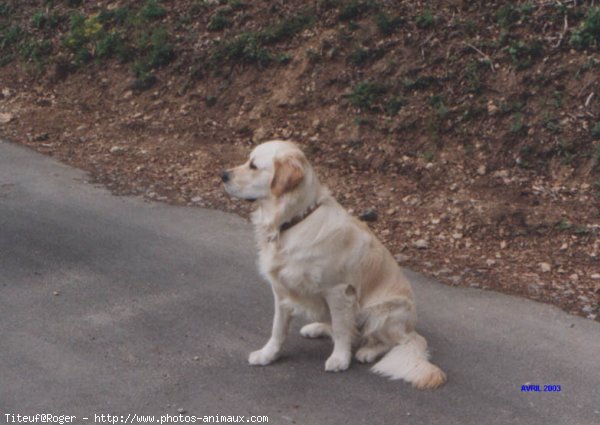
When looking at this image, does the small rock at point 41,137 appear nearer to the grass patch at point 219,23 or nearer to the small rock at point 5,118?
the small rock at point 5,118

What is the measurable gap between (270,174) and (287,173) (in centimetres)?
12

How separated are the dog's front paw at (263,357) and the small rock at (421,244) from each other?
207 centimetres

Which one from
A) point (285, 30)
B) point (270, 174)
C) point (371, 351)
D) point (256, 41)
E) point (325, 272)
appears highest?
point (285, 30)

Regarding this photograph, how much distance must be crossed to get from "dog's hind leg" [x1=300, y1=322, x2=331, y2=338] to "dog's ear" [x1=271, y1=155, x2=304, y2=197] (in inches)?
39.9

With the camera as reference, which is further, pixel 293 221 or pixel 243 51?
pixel 243 51

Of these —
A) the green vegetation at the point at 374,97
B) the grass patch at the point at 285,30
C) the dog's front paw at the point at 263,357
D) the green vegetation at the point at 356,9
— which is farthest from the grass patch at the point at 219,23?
the dog's front paw at the point at 263,357

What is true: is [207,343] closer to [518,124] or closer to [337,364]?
[337,364]

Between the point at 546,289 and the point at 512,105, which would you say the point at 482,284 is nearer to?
the point at 546,289

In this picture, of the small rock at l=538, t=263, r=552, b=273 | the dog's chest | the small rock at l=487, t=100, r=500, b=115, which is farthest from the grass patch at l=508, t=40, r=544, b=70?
the dog's chest

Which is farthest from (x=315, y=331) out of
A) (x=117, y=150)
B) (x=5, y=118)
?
(x=5, y=118)

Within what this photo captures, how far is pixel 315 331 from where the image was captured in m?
5.32

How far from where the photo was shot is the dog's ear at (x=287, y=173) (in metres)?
4.67

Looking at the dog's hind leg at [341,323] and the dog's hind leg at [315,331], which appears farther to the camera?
the dog's hind leg at [315,331]

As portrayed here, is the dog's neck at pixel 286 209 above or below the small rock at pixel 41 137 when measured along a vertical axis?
above
